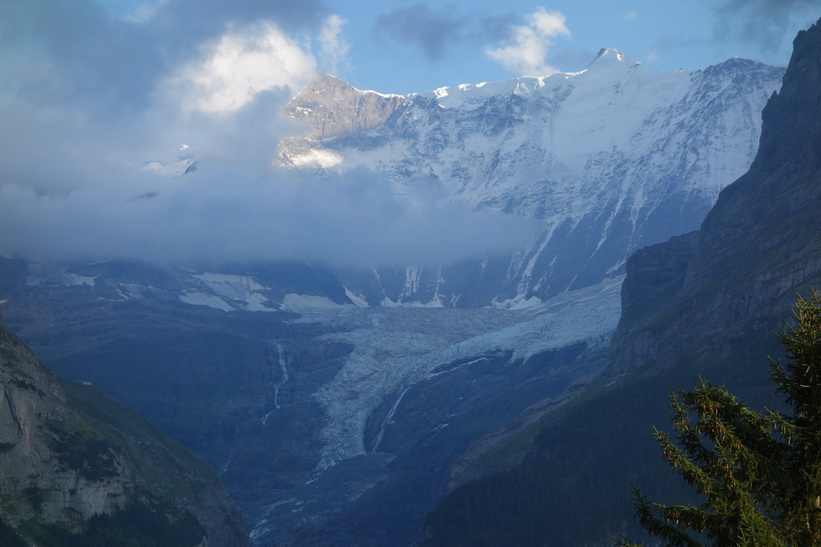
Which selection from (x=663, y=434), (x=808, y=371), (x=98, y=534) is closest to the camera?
(x=808, y=371)

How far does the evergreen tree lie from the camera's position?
82.2 feet

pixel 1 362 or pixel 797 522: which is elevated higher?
pixel 1 362

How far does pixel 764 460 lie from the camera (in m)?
25.9

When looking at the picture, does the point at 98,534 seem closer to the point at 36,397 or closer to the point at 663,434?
the point at 36,397

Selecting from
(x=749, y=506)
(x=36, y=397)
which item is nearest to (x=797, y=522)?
(x=749, y=506)

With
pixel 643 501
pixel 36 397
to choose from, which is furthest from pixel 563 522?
pixel 643 501

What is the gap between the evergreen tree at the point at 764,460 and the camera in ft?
82.2

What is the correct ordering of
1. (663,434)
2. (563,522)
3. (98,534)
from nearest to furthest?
(663,434), (98,534), (563,522)

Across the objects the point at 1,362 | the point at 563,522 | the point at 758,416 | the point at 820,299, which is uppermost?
the point at 1,362

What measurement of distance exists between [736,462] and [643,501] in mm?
A: 3211

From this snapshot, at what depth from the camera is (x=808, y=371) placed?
2489 centimetres

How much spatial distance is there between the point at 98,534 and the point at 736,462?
175448 mm

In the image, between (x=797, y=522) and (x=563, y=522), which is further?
(x=563, y=522)

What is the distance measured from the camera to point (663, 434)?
26.6 m
